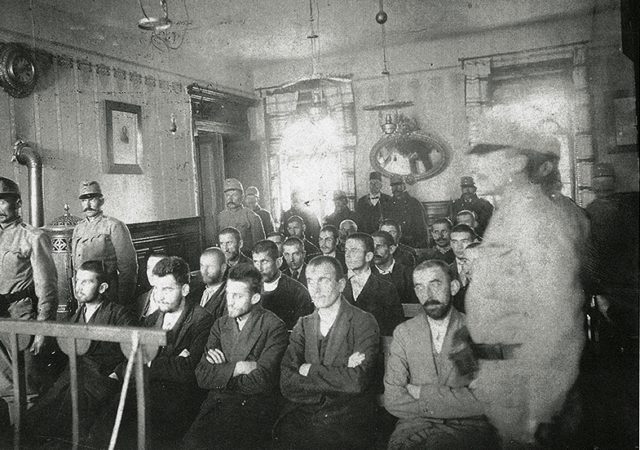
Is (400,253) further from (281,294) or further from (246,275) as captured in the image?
(246,275)

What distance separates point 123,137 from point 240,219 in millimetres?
1685

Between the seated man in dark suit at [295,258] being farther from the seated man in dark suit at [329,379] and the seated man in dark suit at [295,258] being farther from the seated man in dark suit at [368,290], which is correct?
the seated man in dark suit at [329,379]

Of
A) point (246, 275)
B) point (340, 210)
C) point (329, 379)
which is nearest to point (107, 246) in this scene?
point (246, 275)

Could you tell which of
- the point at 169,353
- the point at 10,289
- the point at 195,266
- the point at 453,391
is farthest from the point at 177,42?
the point at 453,391

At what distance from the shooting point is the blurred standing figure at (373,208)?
694 centimetres

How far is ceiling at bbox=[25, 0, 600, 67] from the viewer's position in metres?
5.45

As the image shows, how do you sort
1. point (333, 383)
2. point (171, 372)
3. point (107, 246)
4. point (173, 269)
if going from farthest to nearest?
point (107, 246) → point (173, 269) → point (171, 372) → point (333, 383)

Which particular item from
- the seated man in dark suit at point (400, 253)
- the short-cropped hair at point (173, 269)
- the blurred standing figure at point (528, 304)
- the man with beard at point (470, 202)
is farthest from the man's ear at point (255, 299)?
the man with beard at point (470, 202)

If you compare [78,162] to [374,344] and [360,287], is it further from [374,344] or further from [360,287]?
[374,344]

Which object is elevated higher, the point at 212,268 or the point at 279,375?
the point at 212,268

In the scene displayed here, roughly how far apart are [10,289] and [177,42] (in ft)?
13.8

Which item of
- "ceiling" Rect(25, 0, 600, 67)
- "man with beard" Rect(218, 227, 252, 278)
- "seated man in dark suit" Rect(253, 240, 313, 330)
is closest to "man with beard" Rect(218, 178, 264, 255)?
"man with beard" Rect(218, 227, 252, 278)

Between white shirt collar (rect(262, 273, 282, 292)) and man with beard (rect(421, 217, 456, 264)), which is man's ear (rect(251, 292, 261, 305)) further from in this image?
man with beard (rect(421, 217, 456, 264))

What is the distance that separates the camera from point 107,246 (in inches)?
175
